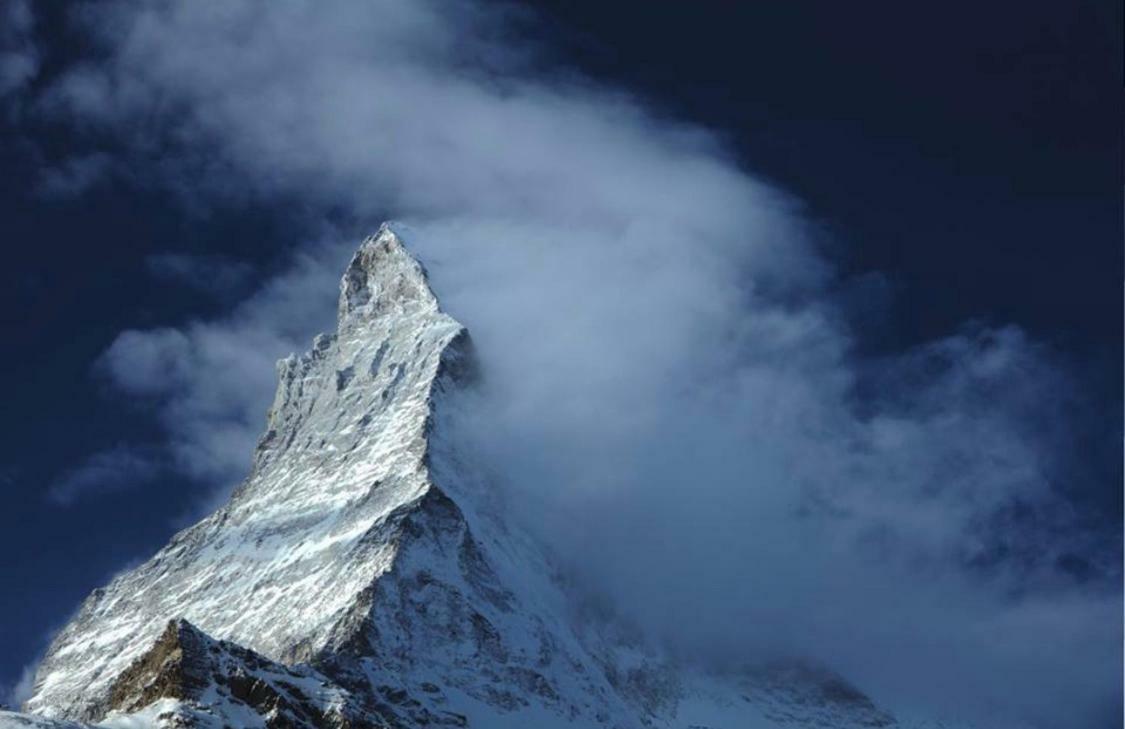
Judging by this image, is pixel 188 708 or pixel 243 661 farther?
pixel 243 661

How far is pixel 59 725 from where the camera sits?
5394 inches

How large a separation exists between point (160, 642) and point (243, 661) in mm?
11172

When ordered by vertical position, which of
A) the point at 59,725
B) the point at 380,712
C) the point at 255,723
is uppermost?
the point at 380,712

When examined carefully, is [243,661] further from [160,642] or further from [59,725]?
[59,725]

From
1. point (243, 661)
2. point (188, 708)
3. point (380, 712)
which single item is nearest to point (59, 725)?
point (188, 708)

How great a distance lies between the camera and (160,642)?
16462 centimetres

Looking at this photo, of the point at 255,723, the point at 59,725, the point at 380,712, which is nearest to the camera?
the point at 59,725

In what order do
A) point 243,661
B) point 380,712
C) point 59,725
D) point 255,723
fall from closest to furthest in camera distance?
1. point 59,725
2. point 255,723
3. point 243,661
4. point 380,712

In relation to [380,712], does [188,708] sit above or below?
below

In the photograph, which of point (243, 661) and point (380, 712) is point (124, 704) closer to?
point (243, 661)

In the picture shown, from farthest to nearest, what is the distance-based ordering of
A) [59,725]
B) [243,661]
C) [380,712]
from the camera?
[380,712] < [243,661] < [59,725]

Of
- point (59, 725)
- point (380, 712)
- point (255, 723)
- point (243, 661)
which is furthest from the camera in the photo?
point (380, 712)

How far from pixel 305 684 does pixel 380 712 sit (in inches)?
1290

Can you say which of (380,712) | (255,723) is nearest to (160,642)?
(255,723)
